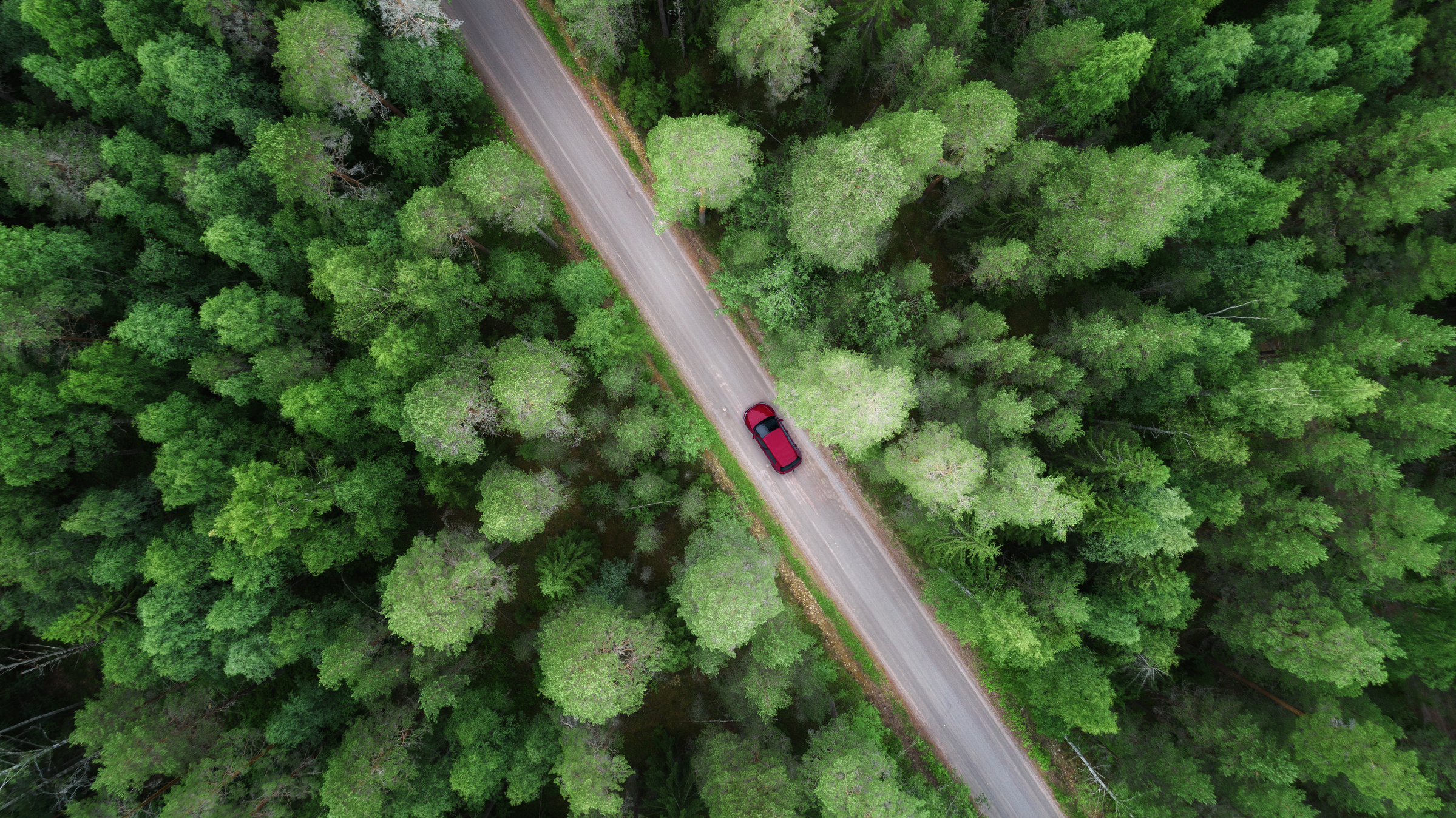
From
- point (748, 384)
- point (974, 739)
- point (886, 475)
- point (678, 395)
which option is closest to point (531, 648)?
point (678, 395)

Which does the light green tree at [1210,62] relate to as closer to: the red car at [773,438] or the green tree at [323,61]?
the red car at [773,438]

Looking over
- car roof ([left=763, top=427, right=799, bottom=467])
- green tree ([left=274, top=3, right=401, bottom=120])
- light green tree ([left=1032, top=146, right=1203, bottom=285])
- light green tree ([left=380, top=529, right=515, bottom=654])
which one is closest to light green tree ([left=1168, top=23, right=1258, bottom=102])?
light green tree ([left=1032, top=146, right=1203, bottom=285])

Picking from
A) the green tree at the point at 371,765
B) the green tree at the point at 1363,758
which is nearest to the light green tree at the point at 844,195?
the green tree at the point at 371,765

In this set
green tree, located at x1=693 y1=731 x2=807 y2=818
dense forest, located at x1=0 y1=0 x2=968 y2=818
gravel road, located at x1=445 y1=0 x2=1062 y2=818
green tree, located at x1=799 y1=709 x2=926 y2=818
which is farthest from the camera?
gravel road, located at x1=445 y1=0 x2=1062 y2=818

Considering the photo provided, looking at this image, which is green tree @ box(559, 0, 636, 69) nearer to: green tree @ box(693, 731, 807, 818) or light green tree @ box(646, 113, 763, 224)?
light green tree @ box(646, 113, 763, 224)

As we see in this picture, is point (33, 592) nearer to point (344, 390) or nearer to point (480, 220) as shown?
point (344, 390)

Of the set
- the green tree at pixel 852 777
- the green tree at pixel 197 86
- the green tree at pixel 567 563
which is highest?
the green tree at pixel 197 86
